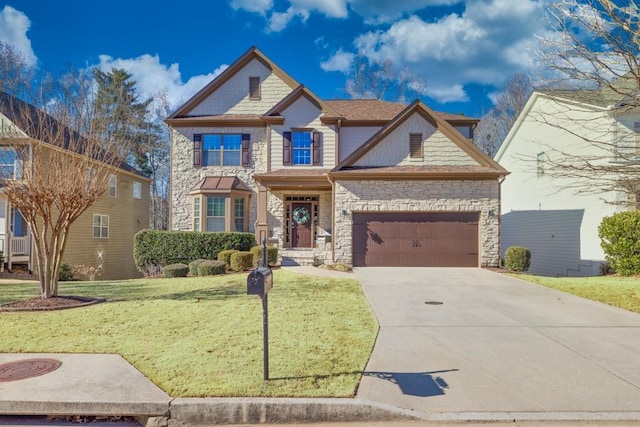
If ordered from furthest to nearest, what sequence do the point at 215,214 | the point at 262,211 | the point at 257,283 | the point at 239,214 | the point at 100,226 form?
the point at 100,226 → the point at 239,214 → the point at 215,214 → the point at 262,211 → the point at 257,283

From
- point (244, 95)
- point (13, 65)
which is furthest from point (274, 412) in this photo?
point (13, 65)

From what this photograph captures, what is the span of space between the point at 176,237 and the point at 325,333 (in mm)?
11712

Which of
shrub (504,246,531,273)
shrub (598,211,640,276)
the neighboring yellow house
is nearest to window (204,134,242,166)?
the neighboring yellow house

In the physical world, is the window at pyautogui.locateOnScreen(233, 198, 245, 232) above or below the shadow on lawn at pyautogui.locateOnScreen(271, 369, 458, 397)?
above

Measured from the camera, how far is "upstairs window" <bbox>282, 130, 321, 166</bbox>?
18.8m

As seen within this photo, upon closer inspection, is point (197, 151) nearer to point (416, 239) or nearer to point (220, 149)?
point (220, 149)

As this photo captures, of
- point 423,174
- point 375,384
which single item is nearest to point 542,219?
point 423,174

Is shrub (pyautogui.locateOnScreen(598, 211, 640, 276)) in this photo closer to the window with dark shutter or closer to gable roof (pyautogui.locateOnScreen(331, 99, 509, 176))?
gable roof (pyautogui.locateOnScreen(331, 99, 509, 176))

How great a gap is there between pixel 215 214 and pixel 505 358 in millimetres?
15234

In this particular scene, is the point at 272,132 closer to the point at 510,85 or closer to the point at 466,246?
the point at 466,246

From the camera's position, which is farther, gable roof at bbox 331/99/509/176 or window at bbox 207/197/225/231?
window at bbox 207/197/225/231

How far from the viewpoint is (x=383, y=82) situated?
3353 centimetres

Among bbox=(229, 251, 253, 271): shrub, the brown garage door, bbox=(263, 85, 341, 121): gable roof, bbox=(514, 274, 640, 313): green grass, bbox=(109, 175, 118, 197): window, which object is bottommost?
bbox=(514, 274, 640, 313): green grass

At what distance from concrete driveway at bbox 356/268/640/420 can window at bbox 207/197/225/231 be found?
10975 mm
